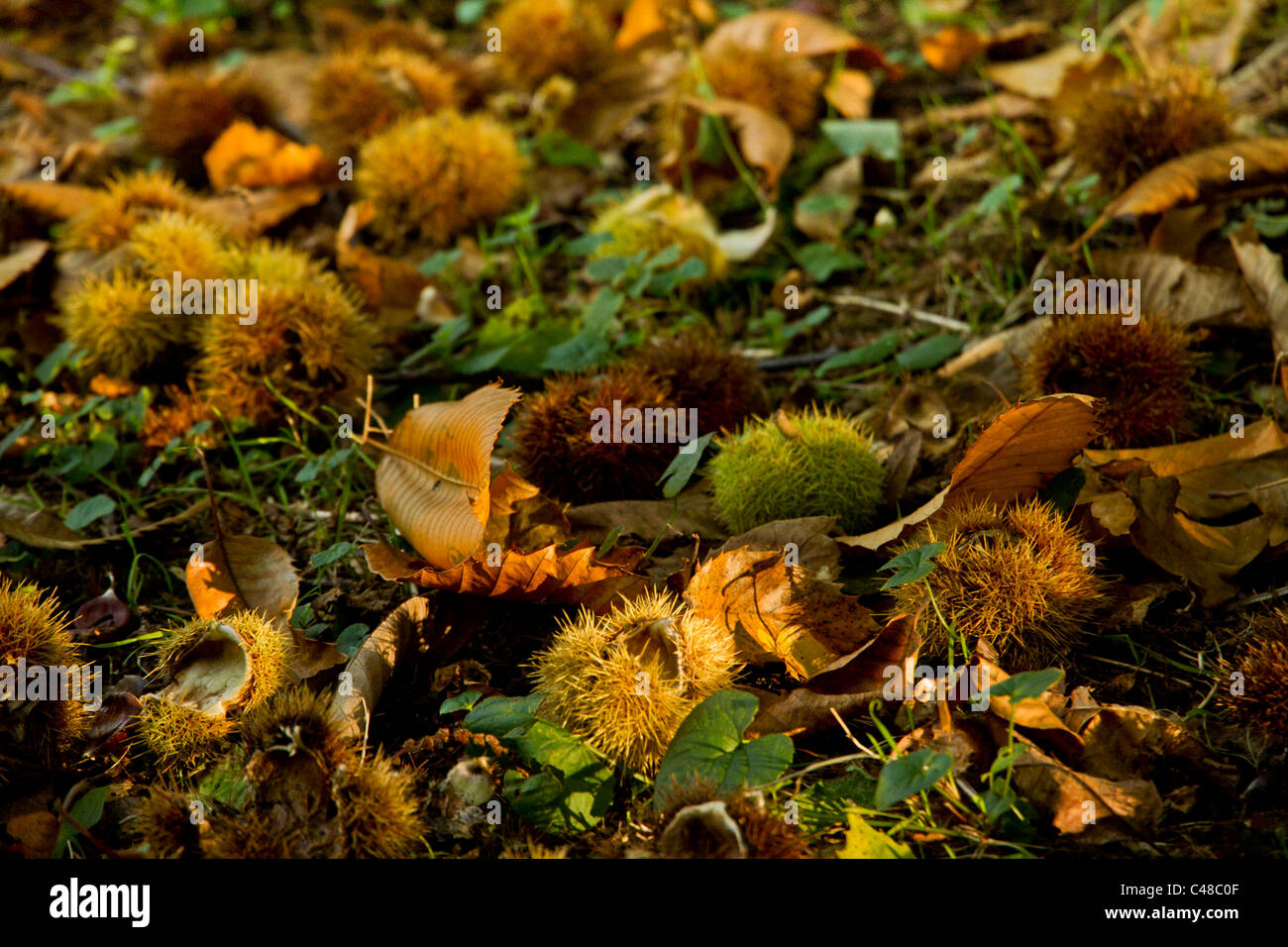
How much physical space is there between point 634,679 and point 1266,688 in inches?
36.3

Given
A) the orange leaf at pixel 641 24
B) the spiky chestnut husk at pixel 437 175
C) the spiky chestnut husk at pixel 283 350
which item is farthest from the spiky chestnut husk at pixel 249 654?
the orange leaf at pixel 641 24

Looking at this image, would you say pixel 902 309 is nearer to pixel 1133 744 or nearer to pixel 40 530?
pixel 1133 744

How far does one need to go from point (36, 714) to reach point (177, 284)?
122 centimetres

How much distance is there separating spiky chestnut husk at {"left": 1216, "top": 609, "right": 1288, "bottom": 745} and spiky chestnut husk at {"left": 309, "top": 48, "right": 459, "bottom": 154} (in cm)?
301

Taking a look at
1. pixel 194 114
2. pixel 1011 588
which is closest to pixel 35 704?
pixel 1011 588

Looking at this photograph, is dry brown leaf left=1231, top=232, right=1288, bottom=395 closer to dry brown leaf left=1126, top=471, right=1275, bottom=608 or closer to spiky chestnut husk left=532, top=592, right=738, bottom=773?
dry brown leaf left=1126, top=471, right=1275, bottom=608

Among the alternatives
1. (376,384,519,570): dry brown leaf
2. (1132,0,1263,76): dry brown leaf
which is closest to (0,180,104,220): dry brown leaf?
(376,384,519,570): dry brown leaf

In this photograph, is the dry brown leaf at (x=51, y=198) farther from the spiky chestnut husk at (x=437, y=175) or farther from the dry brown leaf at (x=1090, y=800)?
the dry brown leaf at (x=1090, y=800)

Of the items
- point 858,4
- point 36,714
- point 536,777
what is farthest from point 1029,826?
point 858,4

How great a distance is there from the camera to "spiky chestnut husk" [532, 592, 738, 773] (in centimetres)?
162

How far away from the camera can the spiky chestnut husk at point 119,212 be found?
288 centimetres

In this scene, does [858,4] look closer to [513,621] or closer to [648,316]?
[648,316]

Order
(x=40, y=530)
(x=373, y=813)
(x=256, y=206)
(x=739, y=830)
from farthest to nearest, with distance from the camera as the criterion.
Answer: (x=256, y=206)
(x=40, y=530)
(x=373, y=813)
(x=739, y=830)

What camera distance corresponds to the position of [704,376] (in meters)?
2.36
